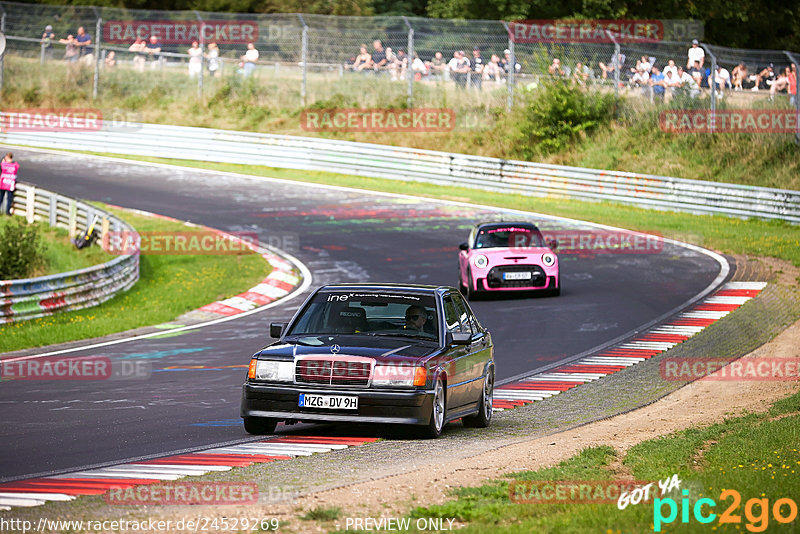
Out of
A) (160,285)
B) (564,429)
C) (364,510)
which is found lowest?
(160,285)

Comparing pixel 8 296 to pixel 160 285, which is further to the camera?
pixel 160 285

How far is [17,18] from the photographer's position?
45000 millimetres

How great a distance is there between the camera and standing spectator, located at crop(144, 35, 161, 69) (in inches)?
1740

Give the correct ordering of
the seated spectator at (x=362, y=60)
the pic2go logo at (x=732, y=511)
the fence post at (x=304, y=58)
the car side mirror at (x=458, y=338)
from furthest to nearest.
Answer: the fence post at (x=304, y=58) < the seated spectator at (x=362, y=60) < the car side mirror at (x=458, y=338) < the pic2go logo at (x=732, y=511)

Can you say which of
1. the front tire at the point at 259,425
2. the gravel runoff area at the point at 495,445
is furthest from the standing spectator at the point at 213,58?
the front tire at the point at 259,425

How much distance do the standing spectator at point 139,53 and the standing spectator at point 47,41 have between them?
3187mm

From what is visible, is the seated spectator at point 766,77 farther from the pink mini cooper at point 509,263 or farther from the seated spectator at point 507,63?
the pink mini cooper at point 509,263

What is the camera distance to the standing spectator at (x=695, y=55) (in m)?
33.9

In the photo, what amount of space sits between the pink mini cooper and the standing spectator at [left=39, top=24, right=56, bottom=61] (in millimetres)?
28174

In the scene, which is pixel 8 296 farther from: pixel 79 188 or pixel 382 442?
pixel 79 188

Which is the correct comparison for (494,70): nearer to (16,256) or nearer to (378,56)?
(378,56)

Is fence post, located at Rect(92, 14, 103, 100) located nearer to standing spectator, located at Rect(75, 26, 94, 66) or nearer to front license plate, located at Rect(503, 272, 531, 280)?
standing spectator, located at Rect(75, 26, 94, 66)

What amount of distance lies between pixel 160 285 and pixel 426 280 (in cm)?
584

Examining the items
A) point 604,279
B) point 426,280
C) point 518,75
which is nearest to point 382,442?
point 426,280
